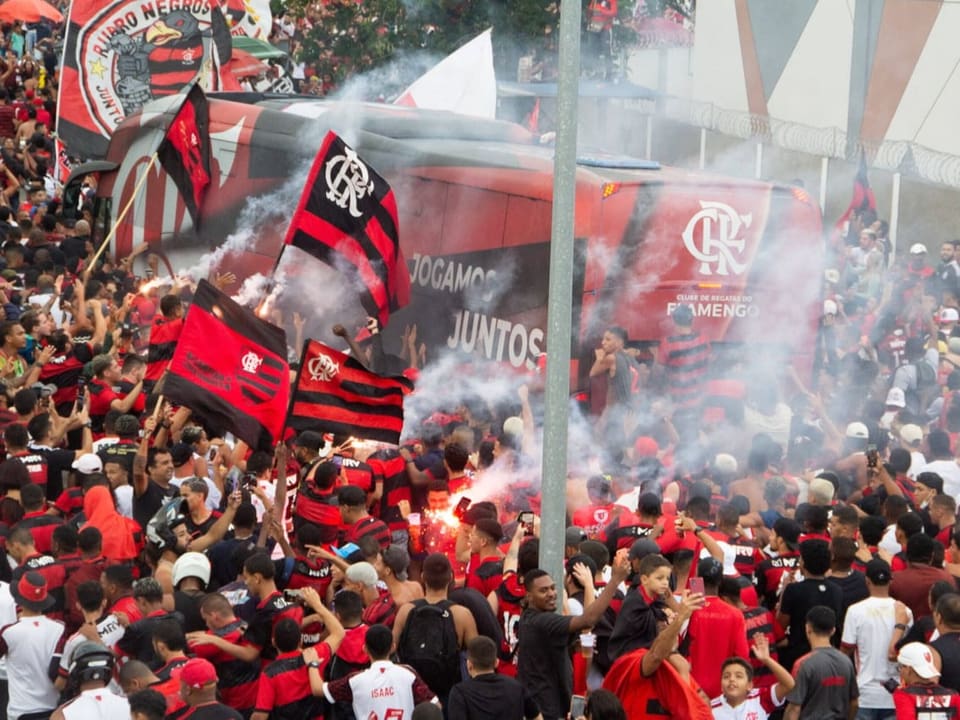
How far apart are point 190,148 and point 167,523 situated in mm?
9302

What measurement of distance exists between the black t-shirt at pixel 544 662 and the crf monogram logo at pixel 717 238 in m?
6.81

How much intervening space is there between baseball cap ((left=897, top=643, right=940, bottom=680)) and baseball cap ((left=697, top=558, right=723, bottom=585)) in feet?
3.56

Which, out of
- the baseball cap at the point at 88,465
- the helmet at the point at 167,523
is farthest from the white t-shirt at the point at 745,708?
the baseball cap at the point at 88,465

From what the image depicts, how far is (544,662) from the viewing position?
28.3 feet

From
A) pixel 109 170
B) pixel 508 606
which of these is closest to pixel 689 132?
pixel 109 170

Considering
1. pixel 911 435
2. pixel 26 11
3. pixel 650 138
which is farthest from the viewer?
pixel 650 138

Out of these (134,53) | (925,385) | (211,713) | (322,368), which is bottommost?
(925,385)

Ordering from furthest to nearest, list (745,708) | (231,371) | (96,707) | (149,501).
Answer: (231,371)
(149,501)
(745,708)
(96,707)

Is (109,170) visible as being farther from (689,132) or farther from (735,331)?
(689,132)

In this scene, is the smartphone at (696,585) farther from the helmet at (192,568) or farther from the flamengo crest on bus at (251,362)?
the flamengo crest on bus at (251,362)

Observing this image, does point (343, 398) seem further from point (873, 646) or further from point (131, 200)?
point (131, 200)

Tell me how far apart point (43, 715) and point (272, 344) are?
3.12 meters

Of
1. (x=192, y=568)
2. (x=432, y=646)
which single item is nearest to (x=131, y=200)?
(x=192, y=568)

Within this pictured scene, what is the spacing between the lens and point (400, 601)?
9.04 meters
